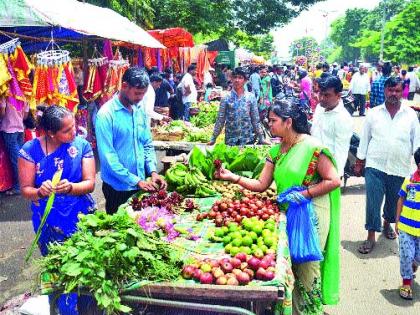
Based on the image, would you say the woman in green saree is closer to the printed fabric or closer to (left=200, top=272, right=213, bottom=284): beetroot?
(left=200, top=272, right=213, bottom=284): beetroot

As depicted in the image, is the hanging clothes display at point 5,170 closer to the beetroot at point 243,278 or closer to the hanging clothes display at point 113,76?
the hanging clothes display at point 113,76

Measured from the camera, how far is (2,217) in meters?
6.45

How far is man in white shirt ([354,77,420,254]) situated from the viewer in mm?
5168

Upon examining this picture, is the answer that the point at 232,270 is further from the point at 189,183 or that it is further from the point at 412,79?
the point at 412,79

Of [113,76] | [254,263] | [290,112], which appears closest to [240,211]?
[290,112]

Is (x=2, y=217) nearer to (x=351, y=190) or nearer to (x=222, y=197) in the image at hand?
(x=222, y=197)

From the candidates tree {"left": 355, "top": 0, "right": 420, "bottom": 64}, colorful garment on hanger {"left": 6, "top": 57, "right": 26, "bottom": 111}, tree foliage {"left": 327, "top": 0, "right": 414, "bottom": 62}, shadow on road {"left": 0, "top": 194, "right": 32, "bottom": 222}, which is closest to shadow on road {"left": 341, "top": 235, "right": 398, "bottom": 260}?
shadow on road {"left": 0, "top": 194, "right": 32, "bottom": 222}

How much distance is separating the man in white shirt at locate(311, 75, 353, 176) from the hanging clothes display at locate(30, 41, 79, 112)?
3.86 meters

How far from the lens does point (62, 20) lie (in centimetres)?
605

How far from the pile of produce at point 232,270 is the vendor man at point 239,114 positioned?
3.69m

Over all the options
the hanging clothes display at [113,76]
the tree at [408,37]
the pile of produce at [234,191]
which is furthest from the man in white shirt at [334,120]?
the tree at [408,37]

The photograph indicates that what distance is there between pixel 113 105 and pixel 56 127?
2.52ft

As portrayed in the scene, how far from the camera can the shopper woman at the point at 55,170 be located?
10.8ft

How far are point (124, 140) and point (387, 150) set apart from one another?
3064mm
